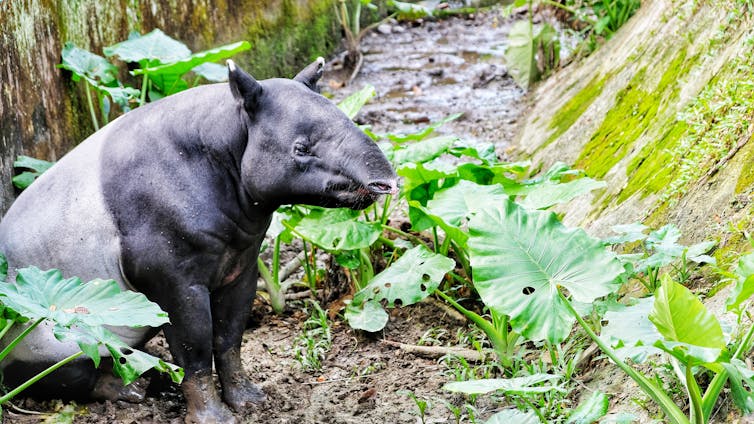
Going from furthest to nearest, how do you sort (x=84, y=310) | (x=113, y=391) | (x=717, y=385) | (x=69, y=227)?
(x=113, y=391) → (x=69, y=227) → (x=84, y=310) → (x=717, y=385)

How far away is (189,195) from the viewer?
3.90m

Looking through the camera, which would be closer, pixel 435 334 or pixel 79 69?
pixel 435 334

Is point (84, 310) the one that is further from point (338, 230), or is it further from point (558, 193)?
point (558, 193)

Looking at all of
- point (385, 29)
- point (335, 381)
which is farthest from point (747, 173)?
point (385, 29)

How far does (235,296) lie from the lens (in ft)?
14.3

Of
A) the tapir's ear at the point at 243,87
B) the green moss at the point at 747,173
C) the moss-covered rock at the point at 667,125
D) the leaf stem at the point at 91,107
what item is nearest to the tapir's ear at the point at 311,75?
the tapir's ear at the point at 243,87

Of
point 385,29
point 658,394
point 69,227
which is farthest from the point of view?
point 385,29

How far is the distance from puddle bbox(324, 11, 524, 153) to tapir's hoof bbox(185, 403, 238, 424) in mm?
4008

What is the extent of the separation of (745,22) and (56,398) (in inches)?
153

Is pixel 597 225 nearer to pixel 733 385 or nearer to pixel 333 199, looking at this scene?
pixel 333 199

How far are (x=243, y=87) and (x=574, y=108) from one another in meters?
3.88

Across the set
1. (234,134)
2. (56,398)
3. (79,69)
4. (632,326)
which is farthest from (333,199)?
(79,69)

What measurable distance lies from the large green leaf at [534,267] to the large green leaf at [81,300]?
1099mm

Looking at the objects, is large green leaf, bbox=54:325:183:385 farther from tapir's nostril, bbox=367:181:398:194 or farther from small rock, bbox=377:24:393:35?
small rock, bbox=377:24:393:35
